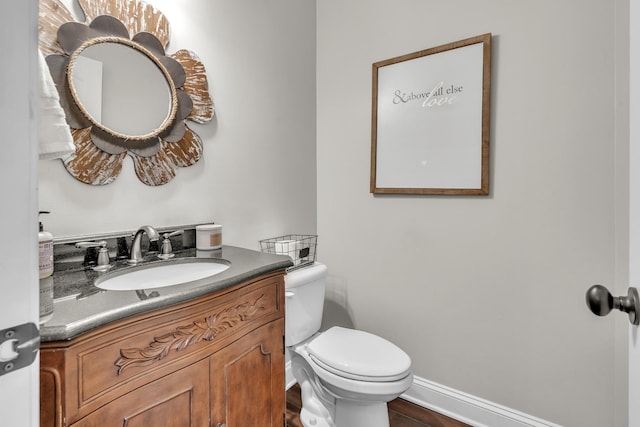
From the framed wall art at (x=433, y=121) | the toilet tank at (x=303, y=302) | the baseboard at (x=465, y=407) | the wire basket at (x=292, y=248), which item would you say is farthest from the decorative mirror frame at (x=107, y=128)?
the baseboard at (x=465, y=407)

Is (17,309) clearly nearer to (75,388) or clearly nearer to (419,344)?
(75,388)

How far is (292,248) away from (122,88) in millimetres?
1011

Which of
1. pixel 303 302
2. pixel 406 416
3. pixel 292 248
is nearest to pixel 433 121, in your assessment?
pixel 292 248

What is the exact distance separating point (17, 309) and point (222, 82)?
1.38m

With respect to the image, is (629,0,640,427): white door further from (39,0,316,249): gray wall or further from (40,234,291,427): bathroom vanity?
(39,0,316,249): gray wall

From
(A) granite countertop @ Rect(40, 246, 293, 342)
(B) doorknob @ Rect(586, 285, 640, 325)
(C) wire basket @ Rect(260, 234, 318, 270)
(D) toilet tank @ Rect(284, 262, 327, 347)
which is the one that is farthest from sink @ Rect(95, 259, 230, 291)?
(B) doorknob @ Rect(586, 285, 640, 325)

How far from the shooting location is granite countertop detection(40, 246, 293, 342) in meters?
0.63

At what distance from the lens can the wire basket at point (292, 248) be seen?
1.70 metres

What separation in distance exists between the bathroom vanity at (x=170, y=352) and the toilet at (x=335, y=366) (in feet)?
0.94

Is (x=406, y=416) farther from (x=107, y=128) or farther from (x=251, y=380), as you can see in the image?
(x=107, y=128)

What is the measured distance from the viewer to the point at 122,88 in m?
1.23

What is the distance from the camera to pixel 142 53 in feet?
4.16

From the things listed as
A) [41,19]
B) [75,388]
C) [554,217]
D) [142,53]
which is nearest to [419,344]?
[554,217]

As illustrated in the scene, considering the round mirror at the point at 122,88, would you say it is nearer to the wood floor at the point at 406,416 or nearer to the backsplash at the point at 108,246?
the backsplash at the point at 108,246
